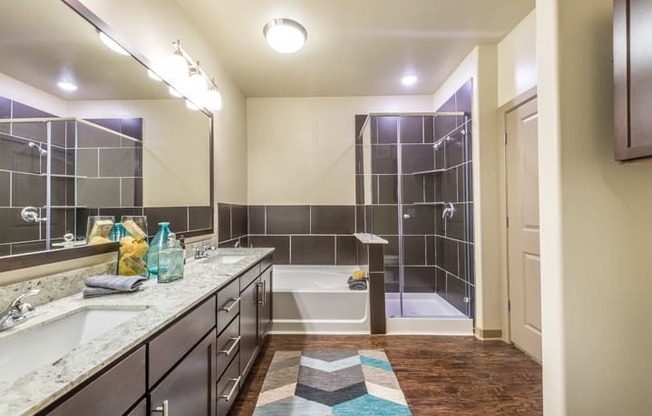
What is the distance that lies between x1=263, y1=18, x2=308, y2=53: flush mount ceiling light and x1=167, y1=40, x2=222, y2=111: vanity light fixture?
23.6 inches

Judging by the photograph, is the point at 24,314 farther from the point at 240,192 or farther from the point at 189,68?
the point at 240,192

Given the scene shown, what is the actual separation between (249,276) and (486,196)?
218 centimetres

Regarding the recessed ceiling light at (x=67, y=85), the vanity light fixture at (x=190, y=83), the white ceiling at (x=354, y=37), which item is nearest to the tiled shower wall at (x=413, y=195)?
the white ceiling at (x=354, y=37)

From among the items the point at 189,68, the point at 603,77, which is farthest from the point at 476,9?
the point at 189,68

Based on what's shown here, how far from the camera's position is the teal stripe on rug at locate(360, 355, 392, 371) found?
226 cm

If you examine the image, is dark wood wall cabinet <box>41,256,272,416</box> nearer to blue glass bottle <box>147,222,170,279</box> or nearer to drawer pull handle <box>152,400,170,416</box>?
drawer pull handle <box>152,400,170,416</box>

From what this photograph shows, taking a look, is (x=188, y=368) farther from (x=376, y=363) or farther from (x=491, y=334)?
(x=491, y=334)

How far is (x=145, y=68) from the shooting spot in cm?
179

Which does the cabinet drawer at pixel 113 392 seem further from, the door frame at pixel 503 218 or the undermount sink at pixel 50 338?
the door frame at pixel 503 218

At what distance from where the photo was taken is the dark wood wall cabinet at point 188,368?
0.74 metres

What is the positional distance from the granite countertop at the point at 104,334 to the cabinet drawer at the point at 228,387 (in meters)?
0.49

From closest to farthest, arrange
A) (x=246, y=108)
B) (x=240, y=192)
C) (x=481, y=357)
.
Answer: (x=481, y=357) → (x=240, y=192) → (x=246, y=108)

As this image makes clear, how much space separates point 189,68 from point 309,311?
7.44 ft

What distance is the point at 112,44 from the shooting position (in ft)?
5.05
